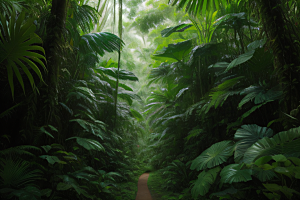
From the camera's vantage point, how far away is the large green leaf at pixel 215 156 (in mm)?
2525

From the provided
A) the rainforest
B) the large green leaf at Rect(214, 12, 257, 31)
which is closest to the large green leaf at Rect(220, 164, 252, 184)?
the rainforest

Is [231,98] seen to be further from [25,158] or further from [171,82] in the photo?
[25,158]

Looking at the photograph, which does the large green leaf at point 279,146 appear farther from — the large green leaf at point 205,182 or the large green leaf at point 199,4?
the large green leaf at point 199,4

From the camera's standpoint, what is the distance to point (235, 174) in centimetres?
196

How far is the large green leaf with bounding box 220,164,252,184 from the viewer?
1.87 m

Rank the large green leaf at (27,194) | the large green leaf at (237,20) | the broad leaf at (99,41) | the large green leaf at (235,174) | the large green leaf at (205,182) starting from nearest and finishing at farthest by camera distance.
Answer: the large green leaf at (27,194) → the large green leaf at (235,174) → the large green leaf at (205,182) → the large green leaf at (237,20) → the broad leaf at (99,41)

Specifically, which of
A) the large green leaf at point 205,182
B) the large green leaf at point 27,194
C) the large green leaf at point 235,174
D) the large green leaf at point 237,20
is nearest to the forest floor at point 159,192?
the large green leaf at point 205,182

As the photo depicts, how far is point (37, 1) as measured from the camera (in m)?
3.29

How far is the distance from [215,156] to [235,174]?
2.20 feet

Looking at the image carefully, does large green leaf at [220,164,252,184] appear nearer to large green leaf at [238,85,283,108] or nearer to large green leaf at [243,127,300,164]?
large green leaf at [243,127,300,164]

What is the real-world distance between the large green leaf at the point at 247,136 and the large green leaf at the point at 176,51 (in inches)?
114

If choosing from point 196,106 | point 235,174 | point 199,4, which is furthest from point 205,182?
point 199,4

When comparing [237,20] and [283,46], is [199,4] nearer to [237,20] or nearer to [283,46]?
[237,20]

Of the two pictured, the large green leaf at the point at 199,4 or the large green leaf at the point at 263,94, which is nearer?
the large green leaf at the point at 263,94
